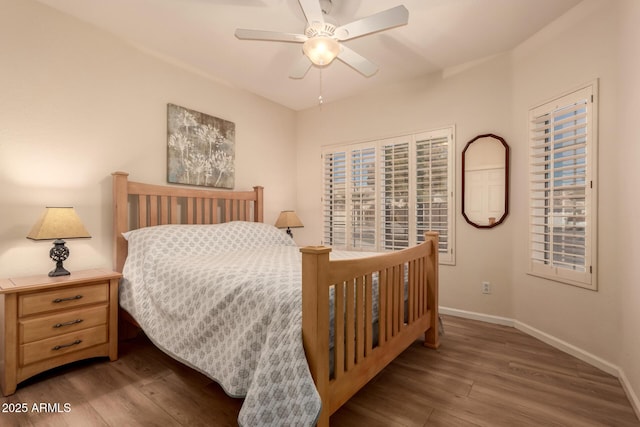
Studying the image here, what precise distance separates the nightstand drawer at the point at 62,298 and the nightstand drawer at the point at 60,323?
0.05m

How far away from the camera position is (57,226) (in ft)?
6.80

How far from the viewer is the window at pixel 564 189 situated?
89.0 inches

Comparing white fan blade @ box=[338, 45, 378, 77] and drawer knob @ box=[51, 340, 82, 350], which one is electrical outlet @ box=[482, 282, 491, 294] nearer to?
white fan blade @ box=[338, 45, 378, 77]

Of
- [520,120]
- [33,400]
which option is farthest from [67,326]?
[520,120]

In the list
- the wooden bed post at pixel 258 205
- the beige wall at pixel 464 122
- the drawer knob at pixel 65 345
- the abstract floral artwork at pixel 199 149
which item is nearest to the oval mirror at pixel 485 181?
the beige wall at pixel 464 122

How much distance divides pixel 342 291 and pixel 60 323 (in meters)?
1.94

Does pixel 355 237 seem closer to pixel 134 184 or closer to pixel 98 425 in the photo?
pixel 134 184

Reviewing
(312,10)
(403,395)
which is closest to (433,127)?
(312,10)

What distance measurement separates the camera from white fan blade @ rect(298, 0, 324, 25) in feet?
5.83

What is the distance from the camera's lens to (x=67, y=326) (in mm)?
2064

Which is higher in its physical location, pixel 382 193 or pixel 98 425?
pixel 382 193

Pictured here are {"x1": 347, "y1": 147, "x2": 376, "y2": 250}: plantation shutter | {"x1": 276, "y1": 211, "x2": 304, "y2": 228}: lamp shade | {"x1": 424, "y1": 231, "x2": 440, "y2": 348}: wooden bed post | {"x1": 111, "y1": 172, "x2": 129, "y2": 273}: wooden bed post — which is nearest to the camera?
{"x1": 424, "y1": 231, "x2": 440, "y2": 348}: wooden bed post

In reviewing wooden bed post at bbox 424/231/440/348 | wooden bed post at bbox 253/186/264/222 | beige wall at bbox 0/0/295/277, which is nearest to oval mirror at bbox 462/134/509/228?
wooden bed post at bbox 424/231/440/348

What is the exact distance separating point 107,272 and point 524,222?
3.55 metres
